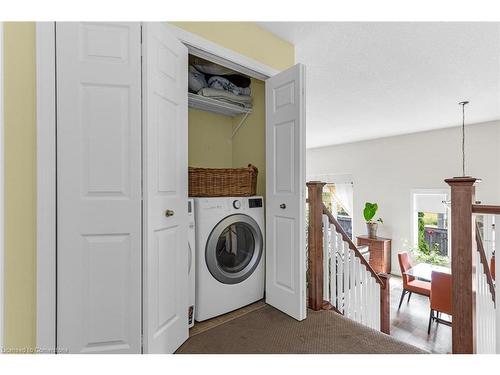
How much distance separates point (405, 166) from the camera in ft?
17.3

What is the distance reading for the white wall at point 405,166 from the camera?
4270mm

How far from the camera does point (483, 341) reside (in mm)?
1809

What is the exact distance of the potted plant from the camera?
5.57 m

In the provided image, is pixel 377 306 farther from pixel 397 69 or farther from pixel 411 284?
pixel 397 69

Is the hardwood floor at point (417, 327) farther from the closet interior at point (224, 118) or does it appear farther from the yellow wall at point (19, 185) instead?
the yellow wall at point (19, 185)

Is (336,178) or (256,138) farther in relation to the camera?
(336,178)

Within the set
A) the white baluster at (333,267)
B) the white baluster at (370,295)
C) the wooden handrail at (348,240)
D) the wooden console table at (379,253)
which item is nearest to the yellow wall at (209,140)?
the wooden handrail at (348,240)

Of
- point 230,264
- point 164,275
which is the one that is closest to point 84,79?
point 164,275

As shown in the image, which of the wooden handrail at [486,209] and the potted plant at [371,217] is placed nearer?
the wooden handrail at [486,209]

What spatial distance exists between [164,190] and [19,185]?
66 centimetres

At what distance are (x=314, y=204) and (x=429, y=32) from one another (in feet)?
5.05

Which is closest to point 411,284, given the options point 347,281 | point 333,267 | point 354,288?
point 354,288

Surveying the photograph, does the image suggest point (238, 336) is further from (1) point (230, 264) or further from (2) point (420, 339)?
(2) point (420, 339)

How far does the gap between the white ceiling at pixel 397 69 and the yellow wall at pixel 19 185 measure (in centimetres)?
158
